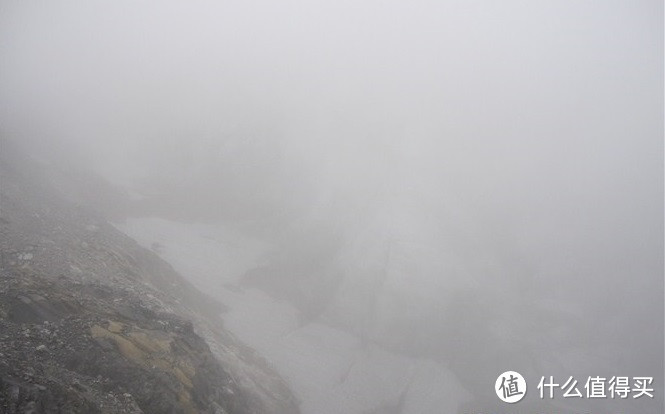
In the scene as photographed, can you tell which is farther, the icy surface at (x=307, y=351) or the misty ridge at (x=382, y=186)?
the misty ridge at (x=382, y=186)

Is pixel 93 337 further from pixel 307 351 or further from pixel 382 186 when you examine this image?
pixel 382 186

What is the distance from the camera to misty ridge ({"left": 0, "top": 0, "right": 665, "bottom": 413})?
54062 mm

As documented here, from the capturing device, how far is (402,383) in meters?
48.9

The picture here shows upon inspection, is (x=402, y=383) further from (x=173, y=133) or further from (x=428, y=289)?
(x=173, y=133)

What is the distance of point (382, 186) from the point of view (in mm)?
73188

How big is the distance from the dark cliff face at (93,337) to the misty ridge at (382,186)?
1543 cm

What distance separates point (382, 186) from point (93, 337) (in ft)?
199

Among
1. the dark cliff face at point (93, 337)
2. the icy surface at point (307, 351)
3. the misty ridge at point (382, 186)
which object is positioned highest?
the misty ridge at point (382, 186)

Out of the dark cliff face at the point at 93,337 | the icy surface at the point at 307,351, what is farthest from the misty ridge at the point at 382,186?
the dark cliff face at the point at 93,337

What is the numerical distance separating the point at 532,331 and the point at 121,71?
11580cm

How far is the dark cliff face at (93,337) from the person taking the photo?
13416 mm

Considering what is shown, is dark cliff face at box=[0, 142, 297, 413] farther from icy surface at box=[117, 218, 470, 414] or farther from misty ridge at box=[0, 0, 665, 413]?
misty ridge at box=[0, 0, 665, 413]

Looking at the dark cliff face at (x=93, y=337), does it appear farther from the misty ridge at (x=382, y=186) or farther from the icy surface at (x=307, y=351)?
the misty ridge at (x=382, y=186)

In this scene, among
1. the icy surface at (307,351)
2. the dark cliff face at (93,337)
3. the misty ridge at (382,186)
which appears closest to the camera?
the dark cliff face at (93,337)
